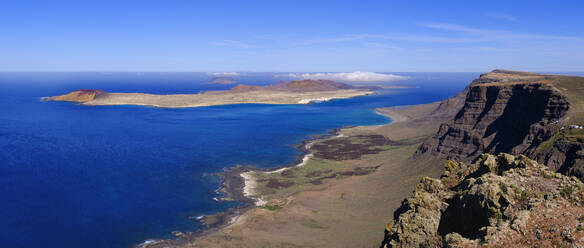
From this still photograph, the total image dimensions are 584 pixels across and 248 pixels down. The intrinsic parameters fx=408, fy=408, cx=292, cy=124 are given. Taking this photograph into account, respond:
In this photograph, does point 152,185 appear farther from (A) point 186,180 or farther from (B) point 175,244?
(B) point 175,244

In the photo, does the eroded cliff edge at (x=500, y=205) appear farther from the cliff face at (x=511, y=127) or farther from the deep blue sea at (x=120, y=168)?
the deep blue sea at (x=120, y=168)

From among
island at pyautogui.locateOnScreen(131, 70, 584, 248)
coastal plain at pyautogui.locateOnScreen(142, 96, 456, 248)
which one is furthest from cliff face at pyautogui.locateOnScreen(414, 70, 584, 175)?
coastal plain at pyautogui.locateOnScreen(142, 96, 456, 248)

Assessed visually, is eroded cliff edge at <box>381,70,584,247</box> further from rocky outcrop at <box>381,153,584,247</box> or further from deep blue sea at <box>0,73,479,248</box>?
deep blue sea at <box>0,73,479,248</box>

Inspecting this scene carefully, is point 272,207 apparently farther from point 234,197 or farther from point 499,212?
point 499,212

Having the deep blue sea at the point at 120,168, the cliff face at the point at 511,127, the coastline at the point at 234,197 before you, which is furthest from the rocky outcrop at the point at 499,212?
the deep blue sea at the point at 120,168

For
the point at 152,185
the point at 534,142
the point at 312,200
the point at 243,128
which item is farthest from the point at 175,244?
the point at 243,128

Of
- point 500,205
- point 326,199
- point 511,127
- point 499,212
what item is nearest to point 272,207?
point 326,199
